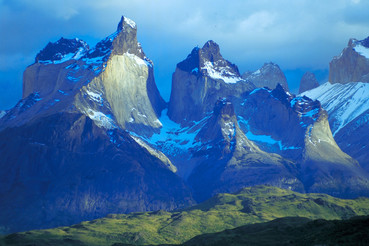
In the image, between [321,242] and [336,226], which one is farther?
[336,226]

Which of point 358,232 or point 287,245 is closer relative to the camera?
point 358,232

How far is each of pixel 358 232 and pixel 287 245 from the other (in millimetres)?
27839

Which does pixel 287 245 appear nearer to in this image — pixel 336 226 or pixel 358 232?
pixel 336 226

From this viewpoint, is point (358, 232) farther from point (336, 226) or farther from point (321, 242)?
point (336, 226)

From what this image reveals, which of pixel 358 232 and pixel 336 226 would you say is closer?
pixel 358 232

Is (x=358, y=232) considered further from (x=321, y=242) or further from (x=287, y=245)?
(x=287, y=245)

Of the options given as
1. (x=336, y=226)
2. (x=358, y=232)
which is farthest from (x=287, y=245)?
(x=358, y=232)

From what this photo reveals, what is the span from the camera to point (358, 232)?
176 metres

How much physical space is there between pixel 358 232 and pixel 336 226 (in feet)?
73.7

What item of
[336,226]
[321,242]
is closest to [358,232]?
[321,242]

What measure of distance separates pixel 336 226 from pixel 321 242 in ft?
65.1

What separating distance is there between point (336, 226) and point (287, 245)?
15.2 metres

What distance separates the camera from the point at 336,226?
199 meters

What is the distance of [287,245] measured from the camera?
652 feet
